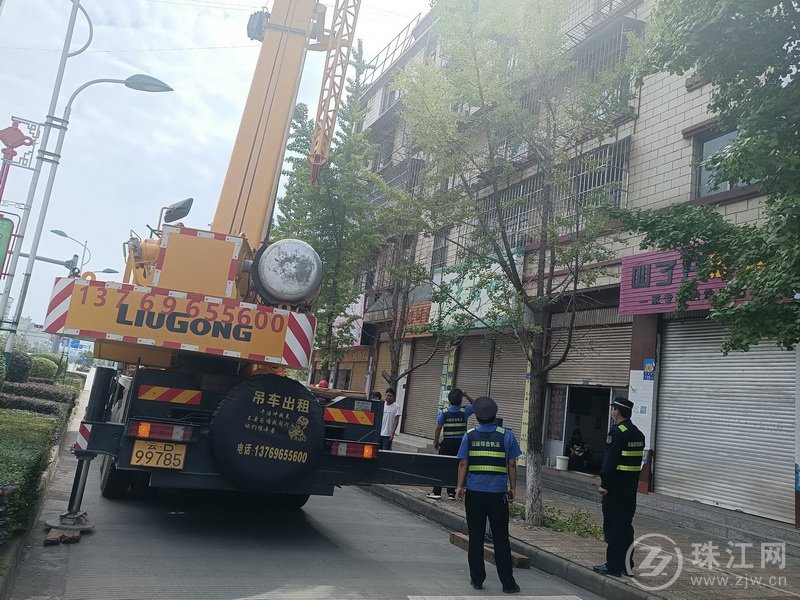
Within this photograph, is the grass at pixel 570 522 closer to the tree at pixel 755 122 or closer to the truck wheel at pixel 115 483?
the tree at pixel 755 122

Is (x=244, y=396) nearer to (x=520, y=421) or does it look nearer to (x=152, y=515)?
(x=152, y=515)

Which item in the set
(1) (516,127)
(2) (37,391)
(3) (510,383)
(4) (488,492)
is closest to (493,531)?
(4) (488,492)

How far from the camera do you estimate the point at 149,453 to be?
604 cm

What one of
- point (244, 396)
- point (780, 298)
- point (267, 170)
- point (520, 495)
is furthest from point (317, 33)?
point (520, 495)

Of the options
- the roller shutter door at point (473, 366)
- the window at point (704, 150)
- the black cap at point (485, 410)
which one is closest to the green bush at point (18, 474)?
the black cap at point (485, 410)

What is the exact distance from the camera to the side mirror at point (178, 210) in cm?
789

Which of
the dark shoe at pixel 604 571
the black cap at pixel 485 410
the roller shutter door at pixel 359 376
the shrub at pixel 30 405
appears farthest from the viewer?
the roller shutter door at pixel 359 376

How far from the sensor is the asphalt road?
507 cm

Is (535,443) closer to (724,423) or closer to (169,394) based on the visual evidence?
(724,423)

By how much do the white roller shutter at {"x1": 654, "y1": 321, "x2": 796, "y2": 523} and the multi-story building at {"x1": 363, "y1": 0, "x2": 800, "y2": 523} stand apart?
0.06 ft

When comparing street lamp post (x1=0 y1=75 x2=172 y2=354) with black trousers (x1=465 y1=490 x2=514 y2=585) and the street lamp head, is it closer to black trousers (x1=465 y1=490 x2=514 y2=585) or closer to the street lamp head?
the street lamp head

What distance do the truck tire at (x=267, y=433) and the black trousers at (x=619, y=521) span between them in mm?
2880

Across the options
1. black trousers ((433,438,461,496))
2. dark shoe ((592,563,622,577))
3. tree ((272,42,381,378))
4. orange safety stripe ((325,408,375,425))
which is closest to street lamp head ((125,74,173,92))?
tree ((272,42,381,378))

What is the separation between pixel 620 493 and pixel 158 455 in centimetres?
435
